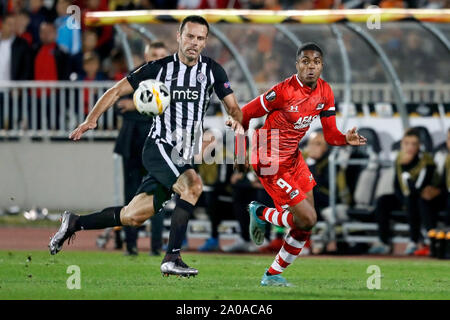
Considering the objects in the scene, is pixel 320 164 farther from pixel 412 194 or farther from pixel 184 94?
pixel 184 94

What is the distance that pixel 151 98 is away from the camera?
10.0 meters

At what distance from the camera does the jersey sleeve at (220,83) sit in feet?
34.1

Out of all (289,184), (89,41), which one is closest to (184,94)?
(289,184)

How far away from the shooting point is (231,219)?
15.6 metres

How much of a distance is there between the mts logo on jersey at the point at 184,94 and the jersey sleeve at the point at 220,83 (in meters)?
0.18

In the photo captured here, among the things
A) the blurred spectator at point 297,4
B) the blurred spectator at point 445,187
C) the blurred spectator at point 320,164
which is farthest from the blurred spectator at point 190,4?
the blurred spectator at point 445,187

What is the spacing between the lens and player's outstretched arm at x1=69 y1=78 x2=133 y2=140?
10.0 meters

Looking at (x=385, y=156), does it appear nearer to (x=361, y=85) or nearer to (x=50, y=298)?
(x=361, y=85)

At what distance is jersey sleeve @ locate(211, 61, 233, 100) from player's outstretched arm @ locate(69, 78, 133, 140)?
75 centimetres

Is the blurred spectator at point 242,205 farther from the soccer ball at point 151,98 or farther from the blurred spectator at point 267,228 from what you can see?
the soccer ball at point 151,98

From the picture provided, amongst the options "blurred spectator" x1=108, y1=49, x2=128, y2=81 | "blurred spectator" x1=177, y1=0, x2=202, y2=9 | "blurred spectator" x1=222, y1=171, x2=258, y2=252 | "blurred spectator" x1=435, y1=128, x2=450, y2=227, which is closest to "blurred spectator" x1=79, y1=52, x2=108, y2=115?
"blurred spectator" x1=108, y1=49, x2=128, y2=81

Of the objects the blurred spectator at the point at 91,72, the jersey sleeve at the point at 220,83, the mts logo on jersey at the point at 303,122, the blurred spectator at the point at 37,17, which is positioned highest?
the blurred spectator at the point at 37,17
